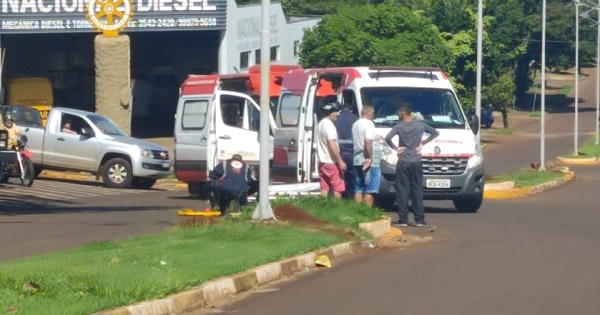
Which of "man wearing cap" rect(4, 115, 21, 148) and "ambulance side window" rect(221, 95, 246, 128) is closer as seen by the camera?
"ambulance side window" rect(221, 95, 246, 128)

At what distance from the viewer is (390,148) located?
19359mm

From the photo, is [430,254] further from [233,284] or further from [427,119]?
[427,119]

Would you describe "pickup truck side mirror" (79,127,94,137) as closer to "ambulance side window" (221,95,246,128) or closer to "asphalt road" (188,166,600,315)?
"ambulance side window" (221,95,246,128)

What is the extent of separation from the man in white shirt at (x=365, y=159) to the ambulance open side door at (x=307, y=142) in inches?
46.2

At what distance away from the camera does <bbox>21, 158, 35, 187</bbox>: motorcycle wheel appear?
25.8m

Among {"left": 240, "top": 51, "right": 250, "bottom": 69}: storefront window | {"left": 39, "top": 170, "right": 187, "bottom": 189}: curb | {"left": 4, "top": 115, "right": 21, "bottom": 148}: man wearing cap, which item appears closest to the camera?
{"left": 4, "top": 115, "right": 21, "bottom": 148}: man wearing cap

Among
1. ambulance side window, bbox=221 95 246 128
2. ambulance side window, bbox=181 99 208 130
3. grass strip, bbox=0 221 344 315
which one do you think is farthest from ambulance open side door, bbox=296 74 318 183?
ambulance side window, bbox=181 99 208 130

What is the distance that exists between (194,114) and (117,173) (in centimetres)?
413

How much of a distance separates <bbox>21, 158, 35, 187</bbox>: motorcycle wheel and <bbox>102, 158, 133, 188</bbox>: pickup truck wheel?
2.32m

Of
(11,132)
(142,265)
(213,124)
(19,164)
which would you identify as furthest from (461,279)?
(11,132)

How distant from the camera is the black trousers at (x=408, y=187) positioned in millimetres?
17141

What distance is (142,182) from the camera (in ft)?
95.0

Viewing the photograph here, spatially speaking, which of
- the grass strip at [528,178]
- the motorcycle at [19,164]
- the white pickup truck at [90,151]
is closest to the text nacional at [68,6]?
the white pickup truck at [90,151]

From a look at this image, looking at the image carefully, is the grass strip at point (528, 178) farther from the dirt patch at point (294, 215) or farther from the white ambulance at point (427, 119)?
the dirt patch at point (294, 215)
